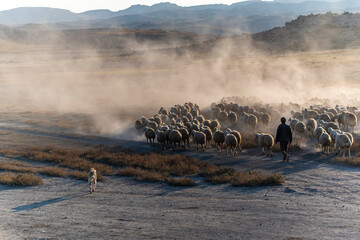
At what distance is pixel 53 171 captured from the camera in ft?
50.5

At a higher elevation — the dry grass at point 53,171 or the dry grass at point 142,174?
the dry grass at point 142,174

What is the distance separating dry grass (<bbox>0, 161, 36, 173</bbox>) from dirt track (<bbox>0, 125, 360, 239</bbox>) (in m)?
1.64

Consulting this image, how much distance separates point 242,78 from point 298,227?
42.6 meters

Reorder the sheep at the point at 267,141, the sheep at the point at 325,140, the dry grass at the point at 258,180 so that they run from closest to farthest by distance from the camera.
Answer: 1. the dry grass at the point at 258,180
2. the sheep at the point at 325,140
3. the sheep at the point at 267,141

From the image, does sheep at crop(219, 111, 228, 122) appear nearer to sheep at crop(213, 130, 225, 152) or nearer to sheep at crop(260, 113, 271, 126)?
sheep at crop(260, 113, 271, 126)

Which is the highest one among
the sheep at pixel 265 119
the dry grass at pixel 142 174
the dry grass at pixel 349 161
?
the sheep at pixel 265 119

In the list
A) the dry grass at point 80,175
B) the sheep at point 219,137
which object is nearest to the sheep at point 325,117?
the sheep at point 219,137

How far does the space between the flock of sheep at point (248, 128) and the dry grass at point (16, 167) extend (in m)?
6.32

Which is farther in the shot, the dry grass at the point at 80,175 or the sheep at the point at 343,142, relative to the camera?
the sheep at the point at 343,142

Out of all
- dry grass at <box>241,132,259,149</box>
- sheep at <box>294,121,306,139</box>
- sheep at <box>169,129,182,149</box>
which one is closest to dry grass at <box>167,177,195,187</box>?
sheep at <box>169,129,182,149</box>

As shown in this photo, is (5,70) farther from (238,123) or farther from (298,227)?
(298,227)

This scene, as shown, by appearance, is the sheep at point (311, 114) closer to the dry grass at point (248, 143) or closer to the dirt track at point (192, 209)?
the dry grass at point (248, 143)

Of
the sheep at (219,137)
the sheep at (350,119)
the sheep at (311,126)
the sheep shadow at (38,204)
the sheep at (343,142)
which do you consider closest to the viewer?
the sheep shadow at (38,204)

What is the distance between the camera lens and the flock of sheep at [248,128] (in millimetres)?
16781
